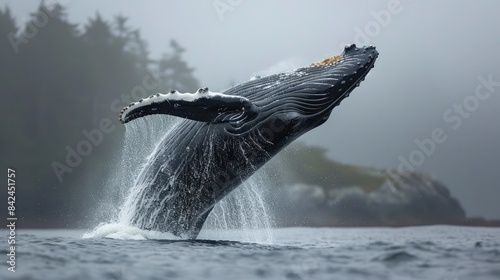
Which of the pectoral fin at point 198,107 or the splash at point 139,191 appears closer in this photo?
the pectoral fin at point 198,107

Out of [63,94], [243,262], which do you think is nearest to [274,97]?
[243,262]

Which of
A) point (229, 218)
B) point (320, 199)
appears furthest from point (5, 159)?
point (229, 218)

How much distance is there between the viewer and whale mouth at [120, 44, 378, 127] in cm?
805

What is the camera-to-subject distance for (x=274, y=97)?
8.76m

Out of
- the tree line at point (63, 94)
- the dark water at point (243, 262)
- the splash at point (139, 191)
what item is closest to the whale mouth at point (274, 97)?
the splash at point (139, 191)

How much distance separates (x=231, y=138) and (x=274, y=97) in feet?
2.67

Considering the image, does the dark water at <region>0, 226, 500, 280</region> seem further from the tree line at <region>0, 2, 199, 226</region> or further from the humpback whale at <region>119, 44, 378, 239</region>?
the tree line at <region>0, 2, 199, 226</region>

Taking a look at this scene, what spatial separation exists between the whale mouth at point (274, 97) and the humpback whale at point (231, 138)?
13 mm

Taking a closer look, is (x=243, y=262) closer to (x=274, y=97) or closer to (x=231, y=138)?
(x=231, y=138)

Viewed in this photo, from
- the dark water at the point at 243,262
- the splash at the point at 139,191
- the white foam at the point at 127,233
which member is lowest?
the dark water at the point at 243,262

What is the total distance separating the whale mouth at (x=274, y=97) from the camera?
317 inches

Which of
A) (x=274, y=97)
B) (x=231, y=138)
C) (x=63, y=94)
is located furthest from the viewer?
(x=63, y=94)

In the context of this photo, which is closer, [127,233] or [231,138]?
[231,138]

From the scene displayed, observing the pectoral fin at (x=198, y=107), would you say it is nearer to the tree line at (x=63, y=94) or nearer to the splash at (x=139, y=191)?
the splash at (x=139, y=191)
